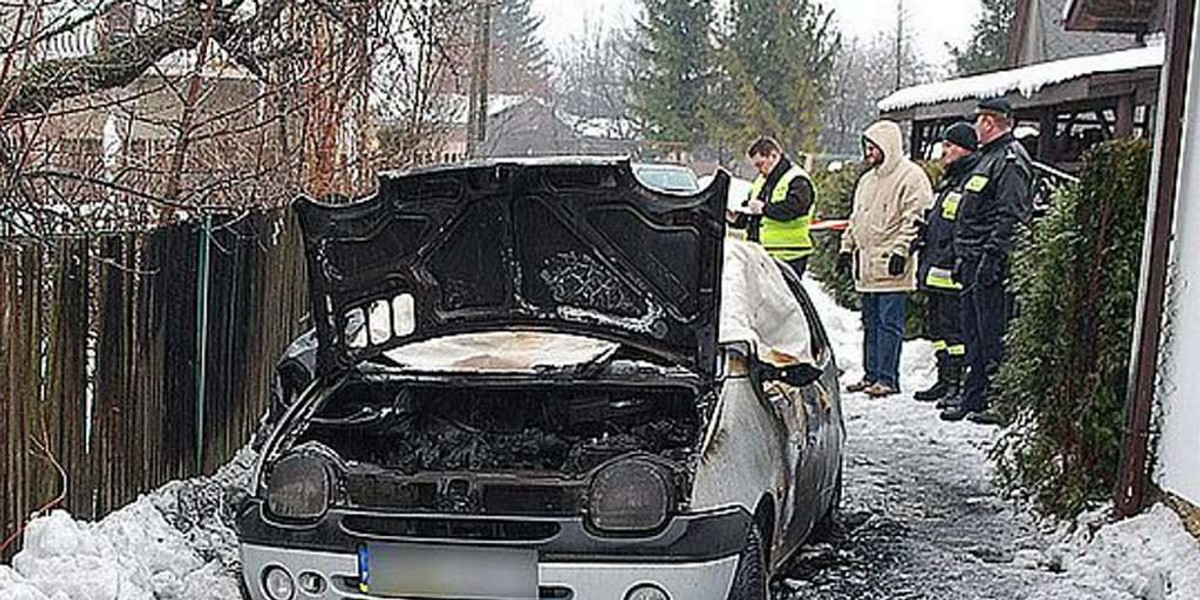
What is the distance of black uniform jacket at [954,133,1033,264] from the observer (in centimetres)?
852

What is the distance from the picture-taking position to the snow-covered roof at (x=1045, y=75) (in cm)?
1323

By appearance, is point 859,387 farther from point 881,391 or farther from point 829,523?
point 829,523

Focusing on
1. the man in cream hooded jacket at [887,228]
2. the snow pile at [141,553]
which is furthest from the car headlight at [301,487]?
the man in cream hooded jacket at [887,228]

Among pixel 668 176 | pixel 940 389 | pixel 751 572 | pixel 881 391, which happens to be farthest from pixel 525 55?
pixel 751 572

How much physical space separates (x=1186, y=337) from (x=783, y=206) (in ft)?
17.7

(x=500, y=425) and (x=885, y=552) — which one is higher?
(x=500, y=425)

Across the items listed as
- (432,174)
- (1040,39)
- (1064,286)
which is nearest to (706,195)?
(432,174)

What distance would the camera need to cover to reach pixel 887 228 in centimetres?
973

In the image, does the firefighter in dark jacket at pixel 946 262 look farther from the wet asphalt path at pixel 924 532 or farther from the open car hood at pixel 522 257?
the open car hood at pixel 522 257

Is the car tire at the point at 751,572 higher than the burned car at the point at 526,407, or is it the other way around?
the burned car at the point at 526,407

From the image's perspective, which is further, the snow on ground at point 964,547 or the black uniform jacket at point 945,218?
the black uniform jacket at point 945,218

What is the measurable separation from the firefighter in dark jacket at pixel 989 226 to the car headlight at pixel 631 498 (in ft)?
16.2

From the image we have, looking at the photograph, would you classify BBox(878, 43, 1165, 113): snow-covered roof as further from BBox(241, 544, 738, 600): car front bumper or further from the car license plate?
the car license plate

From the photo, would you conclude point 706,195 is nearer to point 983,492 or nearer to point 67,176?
point 67,176
